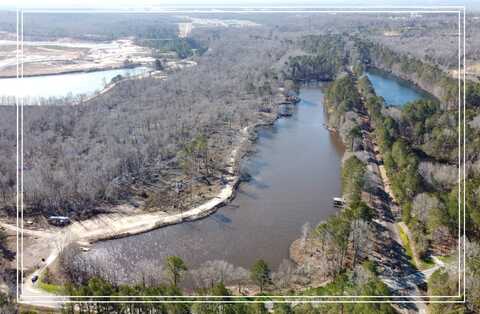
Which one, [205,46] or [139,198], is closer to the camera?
[139,198]

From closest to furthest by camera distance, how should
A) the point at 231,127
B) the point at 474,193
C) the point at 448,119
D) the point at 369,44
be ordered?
the point at 474,193 → the point at 448,119 → the point at 231,127 → the point at 369,44

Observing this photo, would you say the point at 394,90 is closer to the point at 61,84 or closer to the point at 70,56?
the point at 61,84

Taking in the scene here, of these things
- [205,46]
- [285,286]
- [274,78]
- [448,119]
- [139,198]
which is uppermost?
[205,46]

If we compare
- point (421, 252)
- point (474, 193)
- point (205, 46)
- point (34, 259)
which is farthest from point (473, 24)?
point (34, 259)

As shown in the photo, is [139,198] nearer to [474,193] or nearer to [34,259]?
[34,259]

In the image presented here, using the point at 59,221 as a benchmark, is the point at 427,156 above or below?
above

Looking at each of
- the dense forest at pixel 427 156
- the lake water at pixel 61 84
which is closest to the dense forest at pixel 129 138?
the lake water at pixel 61 84

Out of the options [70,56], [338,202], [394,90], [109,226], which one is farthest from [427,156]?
[70,56]
